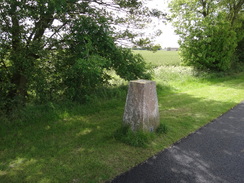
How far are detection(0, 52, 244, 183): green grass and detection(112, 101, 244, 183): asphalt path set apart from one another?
0.75 ft

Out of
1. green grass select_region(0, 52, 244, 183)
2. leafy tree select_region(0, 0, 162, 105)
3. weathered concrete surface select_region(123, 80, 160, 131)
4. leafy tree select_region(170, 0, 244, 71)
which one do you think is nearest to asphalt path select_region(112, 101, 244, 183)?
green grass select_region(0, 52, 244, 183)

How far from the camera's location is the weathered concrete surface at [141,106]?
4402 millimetres

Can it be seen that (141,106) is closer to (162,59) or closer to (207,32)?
(207,32)

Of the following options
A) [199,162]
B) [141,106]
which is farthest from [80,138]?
[199,162]

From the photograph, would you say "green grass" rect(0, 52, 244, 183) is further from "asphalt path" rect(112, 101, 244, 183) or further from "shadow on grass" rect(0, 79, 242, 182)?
"asphalt path" rect(112, 101, 244, 183)

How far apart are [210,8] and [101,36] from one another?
1414 cm

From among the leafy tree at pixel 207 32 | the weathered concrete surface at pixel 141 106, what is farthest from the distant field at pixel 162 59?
the weathered concrete surface at pixel 141 106

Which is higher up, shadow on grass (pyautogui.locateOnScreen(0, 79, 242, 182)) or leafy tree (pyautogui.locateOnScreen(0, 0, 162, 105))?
leafy tree (pyautogui.locateOnScreen(0, 0, 162, 105))

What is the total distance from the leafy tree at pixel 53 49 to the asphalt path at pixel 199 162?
2.39m

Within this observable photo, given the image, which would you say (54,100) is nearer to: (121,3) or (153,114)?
(153,114)

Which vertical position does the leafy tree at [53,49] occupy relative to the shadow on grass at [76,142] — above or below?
above

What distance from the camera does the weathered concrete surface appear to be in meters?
4.40

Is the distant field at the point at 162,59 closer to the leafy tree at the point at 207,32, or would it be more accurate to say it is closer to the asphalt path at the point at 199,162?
the leafy tree at the point at 207,32

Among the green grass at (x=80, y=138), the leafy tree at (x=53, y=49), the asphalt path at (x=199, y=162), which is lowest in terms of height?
the asphalt path at (x=199, y=162)
